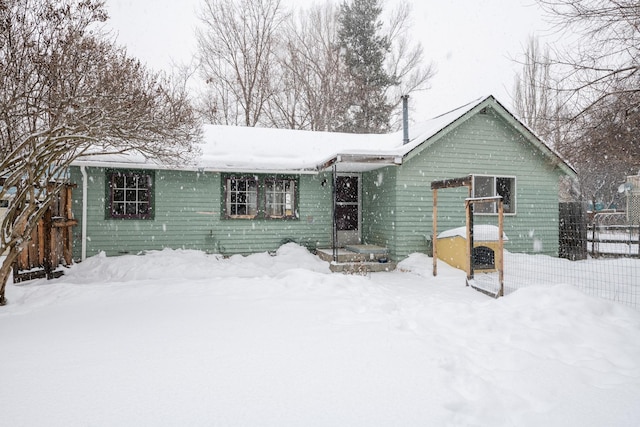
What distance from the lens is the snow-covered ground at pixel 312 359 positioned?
239cm

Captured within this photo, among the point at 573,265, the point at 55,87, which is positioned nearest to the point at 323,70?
the point at 573,265

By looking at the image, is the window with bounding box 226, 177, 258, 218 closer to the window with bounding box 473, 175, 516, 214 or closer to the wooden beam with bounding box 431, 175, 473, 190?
the wooden beam with bounding box 431, 175, 473, 190

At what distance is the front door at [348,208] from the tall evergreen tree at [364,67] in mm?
9979

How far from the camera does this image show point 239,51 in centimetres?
2034

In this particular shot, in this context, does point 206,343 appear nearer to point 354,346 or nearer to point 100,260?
point 354,346

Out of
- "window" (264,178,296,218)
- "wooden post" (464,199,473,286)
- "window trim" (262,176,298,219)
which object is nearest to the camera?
"wooden post" (464,199,473,286)

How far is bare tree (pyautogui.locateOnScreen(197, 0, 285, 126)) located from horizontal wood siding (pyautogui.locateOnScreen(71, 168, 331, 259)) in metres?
10.9

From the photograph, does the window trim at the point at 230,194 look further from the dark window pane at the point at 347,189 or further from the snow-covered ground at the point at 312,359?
the snow-covered ground at the point at 312,359

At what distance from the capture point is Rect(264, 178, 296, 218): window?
10782 millimetres

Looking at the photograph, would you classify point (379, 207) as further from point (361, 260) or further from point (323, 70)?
point (323, 70)

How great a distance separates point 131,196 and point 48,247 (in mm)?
2549

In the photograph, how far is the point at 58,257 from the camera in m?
8.25

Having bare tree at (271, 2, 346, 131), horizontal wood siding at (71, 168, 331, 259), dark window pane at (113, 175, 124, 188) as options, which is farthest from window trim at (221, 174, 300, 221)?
bare tree at (271, 2, 346, 131)

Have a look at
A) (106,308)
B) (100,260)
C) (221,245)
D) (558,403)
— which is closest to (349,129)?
(221,245)
